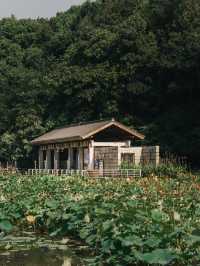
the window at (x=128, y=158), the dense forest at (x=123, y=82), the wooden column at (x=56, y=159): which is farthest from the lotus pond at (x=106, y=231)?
the wooden column at (x=56, y=159)

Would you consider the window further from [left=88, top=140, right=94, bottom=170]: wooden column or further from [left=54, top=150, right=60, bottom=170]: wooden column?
[left=54, top=150, right=60, bottom=170]: wooden column

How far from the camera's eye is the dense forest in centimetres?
3656

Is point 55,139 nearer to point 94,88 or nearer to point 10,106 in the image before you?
point 94,88

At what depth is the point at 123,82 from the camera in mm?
40125

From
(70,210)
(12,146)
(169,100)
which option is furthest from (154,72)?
(70,210)

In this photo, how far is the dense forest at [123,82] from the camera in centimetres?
3656

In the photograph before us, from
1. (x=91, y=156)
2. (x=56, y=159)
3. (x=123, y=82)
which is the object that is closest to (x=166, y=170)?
(x=91, y=156)

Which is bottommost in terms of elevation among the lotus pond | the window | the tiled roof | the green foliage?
the lotus pond

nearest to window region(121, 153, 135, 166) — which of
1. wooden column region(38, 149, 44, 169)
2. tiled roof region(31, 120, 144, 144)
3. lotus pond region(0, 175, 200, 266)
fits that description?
tiled roof region(31, 120, 144, 144)

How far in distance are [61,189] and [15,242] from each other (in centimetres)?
716

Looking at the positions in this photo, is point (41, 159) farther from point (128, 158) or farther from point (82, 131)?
point (128, 158)

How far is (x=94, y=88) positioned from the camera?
4044cm

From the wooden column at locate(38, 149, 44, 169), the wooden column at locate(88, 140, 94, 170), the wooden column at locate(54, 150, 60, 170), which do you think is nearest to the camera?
the wooden column at locate(88, 140, 94, 170)

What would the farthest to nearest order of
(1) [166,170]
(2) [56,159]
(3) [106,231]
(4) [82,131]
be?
(2) [56,159] < (4) [82,131] < (1) [166,170] < (3) [106,231]
